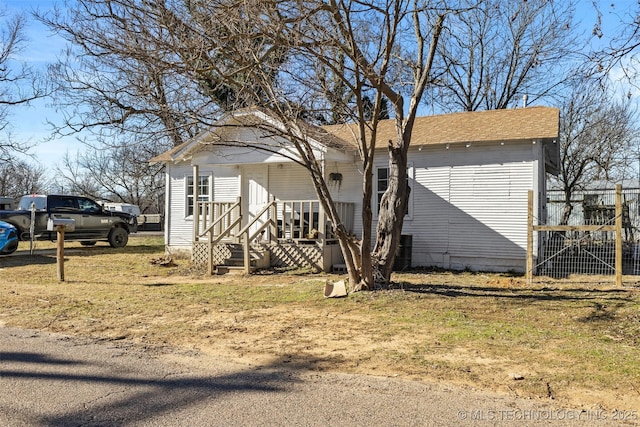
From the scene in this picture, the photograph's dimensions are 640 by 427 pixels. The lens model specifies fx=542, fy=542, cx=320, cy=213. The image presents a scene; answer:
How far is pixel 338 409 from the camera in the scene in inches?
164

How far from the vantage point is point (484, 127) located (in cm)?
1412

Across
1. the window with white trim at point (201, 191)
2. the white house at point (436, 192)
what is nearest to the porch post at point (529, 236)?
the white house at point (436, 192)

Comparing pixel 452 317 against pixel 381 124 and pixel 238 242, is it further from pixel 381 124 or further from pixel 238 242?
pixel 381 124

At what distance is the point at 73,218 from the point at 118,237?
2.18m

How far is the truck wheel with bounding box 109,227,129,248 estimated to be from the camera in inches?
851

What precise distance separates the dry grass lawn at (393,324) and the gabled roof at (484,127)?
346 cm

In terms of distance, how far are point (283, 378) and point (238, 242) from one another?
351 inches

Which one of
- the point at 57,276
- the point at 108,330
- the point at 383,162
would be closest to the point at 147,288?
the point at 57,276

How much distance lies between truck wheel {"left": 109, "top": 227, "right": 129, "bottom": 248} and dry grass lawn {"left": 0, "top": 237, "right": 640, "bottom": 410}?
9178 mm

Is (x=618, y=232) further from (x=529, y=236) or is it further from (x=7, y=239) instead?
(x=7, y=239)

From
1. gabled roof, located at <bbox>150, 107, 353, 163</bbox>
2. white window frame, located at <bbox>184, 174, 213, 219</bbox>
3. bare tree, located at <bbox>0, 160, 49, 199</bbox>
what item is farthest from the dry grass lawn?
bare tree, located at <bbox>0, 160, 49, 199</bbox>

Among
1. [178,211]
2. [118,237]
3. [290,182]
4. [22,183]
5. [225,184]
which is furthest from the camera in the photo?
[22,183]

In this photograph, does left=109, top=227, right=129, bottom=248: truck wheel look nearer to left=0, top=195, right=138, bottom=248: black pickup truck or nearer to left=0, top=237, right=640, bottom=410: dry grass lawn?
left=0, top=195, right=138, bottom=248: black pickup truck

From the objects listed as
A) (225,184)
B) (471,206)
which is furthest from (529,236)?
(225,184)
